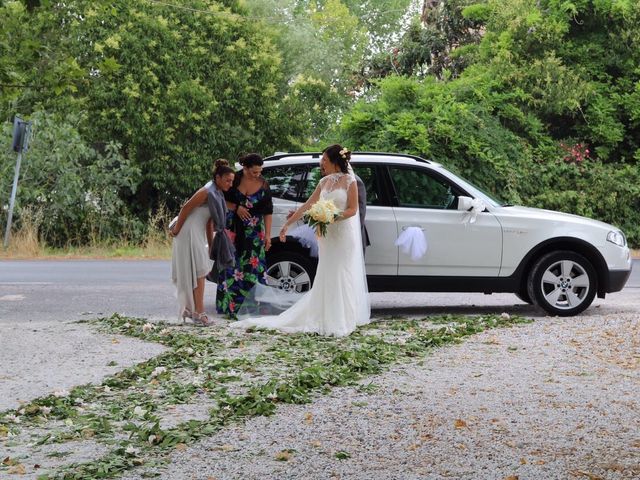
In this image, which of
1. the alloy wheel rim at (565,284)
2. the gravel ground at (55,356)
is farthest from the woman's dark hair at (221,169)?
the alloy wheel rim at (565,284)

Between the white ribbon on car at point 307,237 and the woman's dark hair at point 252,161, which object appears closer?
the woman's dark hair at point 252,161

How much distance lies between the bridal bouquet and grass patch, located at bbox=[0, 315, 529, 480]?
116cm

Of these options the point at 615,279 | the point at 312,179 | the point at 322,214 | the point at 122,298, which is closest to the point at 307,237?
the point at 312,179

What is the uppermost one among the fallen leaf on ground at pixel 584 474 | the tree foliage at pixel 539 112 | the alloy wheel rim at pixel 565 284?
the tree foliage at pixel 539 112

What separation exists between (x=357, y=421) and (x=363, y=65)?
1151 inches

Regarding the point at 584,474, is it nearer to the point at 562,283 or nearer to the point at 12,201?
the point at 562,283

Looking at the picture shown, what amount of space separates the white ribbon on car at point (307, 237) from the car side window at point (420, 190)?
111 centimetres

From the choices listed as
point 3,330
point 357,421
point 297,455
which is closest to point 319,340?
point 3,330

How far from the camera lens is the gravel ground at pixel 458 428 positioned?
646cm

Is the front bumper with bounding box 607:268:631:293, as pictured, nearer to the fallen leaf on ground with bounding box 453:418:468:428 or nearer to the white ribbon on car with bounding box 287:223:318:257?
the white ribbon on car with bounding box 287:223:318:257

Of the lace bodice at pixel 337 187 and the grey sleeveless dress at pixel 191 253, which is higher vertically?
the lace bodice at pixel 337 187

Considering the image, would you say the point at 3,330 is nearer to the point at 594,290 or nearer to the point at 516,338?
the point at 516,338

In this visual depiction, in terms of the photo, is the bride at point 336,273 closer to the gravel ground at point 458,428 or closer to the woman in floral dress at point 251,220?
the woman in floral dress at point 251,220

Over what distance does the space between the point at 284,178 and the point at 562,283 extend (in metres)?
3.46
